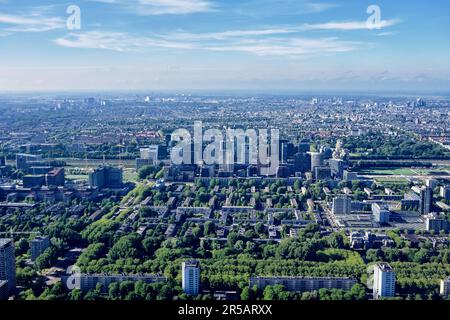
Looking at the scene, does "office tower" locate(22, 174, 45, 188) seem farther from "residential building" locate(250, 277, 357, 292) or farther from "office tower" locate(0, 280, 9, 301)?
"residential building" locate(250, 277, 357, 292)

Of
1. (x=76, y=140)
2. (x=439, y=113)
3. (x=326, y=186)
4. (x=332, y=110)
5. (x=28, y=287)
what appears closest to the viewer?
(x=28, y=287)

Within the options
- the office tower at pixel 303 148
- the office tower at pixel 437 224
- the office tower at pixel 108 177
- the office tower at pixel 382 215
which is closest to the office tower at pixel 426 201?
the office tower at pixel 382 215

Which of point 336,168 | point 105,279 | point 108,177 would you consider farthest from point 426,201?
point 108,177

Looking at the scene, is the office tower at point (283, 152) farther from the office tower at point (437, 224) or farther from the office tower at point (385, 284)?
the office tower at point (385, 284)

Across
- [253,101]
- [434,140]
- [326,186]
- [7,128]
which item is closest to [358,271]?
[326,186]

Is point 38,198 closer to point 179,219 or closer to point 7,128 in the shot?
point 179,219

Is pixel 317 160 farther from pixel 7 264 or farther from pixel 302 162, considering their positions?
pixel 7 264

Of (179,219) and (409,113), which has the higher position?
(409,113)
